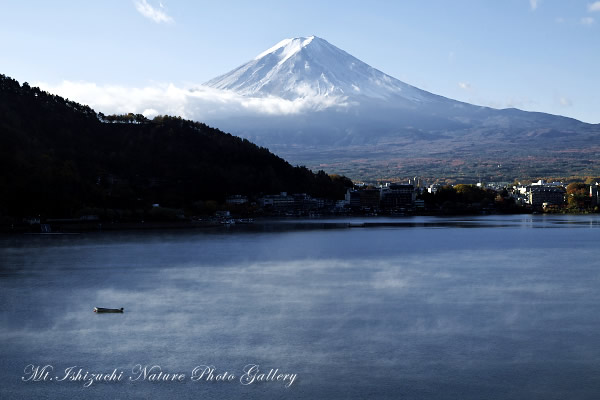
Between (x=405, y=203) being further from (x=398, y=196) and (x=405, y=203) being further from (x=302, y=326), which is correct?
(x=302, y=326)

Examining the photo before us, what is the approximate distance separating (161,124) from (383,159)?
1846 inches

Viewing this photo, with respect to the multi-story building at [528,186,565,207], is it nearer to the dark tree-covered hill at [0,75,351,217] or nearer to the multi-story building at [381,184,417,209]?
the multi-story building at [381,184,417,209]

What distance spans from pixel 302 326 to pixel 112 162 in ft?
89.5

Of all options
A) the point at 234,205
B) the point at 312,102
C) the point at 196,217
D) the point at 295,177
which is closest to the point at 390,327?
the point at 196,217

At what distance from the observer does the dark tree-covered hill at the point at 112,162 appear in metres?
26.5

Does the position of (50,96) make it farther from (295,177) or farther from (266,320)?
(266,320)

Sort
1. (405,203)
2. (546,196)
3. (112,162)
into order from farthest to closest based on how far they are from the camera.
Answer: (546,196)
(405,203)
(112,162)

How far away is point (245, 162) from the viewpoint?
4019 centimetres

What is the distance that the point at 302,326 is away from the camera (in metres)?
8.05

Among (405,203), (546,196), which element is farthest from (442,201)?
(546,196)

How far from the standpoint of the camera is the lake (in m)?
6.05

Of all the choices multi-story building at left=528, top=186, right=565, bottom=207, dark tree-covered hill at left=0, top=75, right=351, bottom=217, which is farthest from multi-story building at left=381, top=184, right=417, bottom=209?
multi-story building at left=528, top=186, right=565, bottom=207

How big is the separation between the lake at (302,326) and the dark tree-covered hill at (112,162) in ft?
38.0

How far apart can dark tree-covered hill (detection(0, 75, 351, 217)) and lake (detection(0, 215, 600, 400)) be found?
38.0ft
